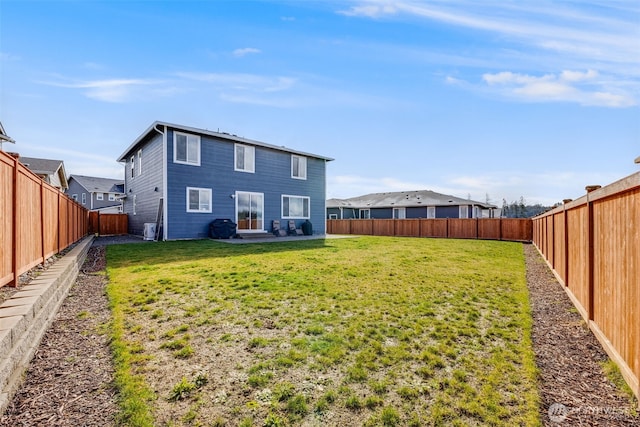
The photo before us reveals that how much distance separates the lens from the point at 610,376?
260 centimetres

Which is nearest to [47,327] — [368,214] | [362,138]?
[362,138]

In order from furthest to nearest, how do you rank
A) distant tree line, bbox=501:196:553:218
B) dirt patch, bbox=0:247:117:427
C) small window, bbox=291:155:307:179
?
distant tree line, bbox=501:196:553:218
small window, bbox=291:155:307:179
dirt patch, bbox=0:247:117:427

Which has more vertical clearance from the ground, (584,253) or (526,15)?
(526,15)

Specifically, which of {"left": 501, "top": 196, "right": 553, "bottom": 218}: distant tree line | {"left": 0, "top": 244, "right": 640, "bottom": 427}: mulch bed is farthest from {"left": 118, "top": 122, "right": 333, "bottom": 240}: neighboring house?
{"left": 501, "top": 196, "right": 553, "bottom": 218}: distant tree line

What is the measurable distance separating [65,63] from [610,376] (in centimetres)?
1352

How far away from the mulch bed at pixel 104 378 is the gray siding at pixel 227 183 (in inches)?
377

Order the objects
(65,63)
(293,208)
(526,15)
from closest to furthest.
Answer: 1. (526,15)
2. (65,63)
3. (293,208)

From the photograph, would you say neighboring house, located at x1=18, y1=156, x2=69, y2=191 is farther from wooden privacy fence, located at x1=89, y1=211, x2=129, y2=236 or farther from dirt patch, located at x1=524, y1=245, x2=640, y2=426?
dirt patch, located at x1=524, y1=245, x2=640, y2=426

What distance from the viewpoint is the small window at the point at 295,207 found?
56.3 ft

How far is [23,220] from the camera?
13.5 ft

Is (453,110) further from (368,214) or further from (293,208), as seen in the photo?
(368,214)

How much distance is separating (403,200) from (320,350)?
28.3 meters

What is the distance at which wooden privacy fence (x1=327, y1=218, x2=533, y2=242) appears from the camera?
1703cm

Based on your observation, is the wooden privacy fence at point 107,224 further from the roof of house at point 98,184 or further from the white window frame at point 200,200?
the roof of house at point 98,184
